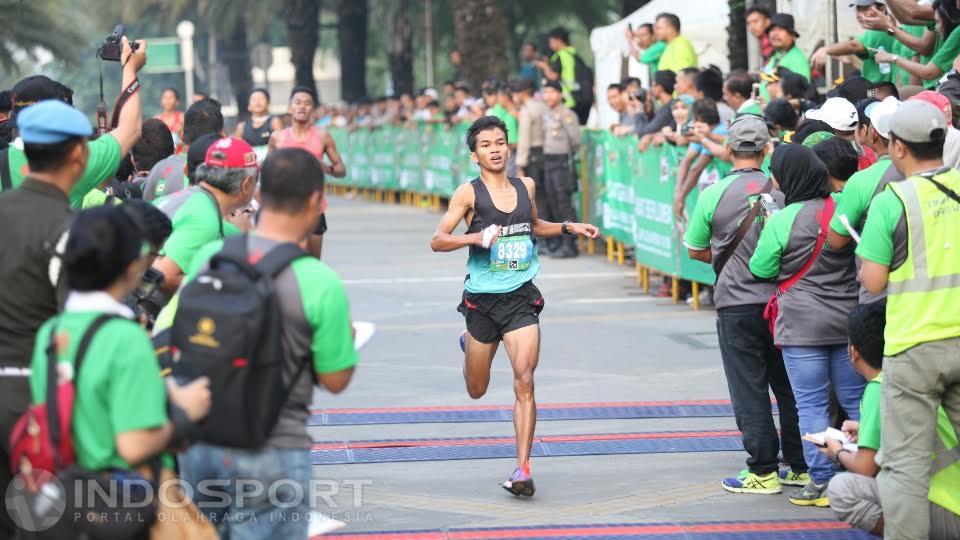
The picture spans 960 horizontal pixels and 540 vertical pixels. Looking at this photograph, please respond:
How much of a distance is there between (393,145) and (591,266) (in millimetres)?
12838

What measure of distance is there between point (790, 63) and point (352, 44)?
26824 mm

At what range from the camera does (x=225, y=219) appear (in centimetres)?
673

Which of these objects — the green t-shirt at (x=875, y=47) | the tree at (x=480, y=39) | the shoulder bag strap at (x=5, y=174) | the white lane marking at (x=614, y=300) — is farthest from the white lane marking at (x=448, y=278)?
the tree at (x=480, y=39)

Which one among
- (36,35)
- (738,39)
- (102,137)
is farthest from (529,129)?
(36,35)

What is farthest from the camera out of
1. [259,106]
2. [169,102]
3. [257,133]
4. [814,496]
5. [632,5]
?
[632,5]

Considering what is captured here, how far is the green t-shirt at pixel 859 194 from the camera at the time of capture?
273 inches

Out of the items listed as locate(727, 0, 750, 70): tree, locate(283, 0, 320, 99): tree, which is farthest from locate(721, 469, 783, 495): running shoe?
locate(283, 0, 320, 99): tree

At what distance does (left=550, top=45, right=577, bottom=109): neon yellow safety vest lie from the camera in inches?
870

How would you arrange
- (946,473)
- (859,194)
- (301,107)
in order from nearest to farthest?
1. (946,473)
2. (859,194)
3. (301,107)

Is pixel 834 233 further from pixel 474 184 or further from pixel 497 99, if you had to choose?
pixel 497 99

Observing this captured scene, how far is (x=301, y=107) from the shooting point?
536 inches

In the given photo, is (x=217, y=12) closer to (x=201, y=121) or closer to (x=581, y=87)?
(x=581, y=87)

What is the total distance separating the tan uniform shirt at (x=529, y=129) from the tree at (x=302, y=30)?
20.1 meters

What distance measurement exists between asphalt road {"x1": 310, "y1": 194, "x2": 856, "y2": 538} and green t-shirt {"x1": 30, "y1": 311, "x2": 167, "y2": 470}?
302 cm
